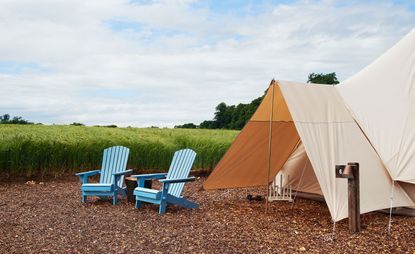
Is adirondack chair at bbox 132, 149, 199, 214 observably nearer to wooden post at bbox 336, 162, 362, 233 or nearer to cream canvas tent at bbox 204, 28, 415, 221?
cream canvas tent at bbox 204, 28, 415, 221

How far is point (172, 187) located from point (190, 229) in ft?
5.05

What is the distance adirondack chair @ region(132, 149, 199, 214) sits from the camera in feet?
20.4

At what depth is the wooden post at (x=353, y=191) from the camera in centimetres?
525

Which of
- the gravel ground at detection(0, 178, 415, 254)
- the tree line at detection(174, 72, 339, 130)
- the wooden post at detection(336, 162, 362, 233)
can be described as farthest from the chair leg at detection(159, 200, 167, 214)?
the tree line at detection(174, 72, 339, 130)

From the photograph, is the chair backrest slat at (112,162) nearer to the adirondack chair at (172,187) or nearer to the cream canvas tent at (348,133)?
the adirondack chair at (172,187)

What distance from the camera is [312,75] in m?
23.0

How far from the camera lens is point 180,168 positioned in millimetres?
6945

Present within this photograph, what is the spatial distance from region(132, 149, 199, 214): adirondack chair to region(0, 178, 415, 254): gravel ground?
0.54 ft

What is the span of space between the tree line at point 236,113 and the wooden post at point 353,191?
1717 cm

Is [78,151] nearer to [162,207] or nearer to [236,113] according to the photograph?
[162,207]

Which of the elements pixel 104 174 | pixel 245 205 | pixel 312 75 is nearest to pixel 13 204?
pixel 104 174

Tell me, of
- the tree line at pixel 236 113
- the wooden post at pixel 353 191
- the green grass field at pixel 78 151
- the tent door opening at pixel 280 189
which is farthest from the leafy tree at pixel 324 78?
the wooden post at pixel 353 191

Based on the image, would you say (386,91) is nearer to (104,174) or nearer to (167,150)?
(104,174)

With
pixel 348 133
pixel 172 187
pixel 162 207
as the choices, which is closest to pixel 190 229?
pixel 162 207
